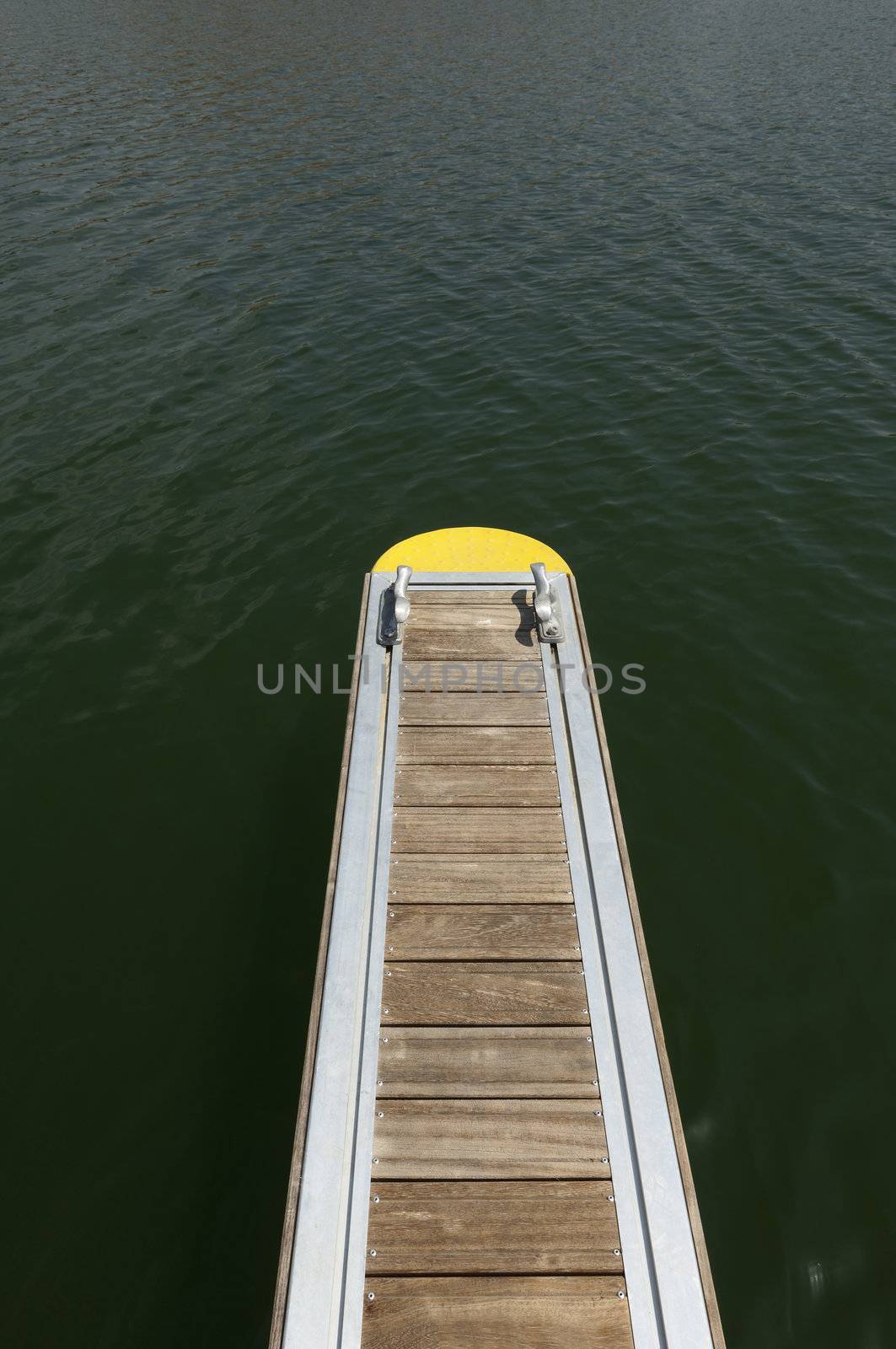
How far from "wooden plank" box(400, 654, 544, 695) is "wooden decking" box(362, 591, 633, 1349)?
10.9 inches

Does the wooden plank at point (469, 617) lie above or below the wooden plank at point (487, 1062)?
above

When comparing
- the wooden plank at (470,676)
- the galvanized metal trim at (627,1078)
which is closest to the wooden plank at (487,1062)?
the galvanized metal trim at (627,1078)

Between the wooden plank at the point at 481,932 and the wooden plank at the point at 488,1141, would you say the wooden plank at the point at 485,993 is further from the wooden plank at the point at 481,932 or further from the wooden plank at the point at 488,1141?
the wooden plank at the point at 488,1141

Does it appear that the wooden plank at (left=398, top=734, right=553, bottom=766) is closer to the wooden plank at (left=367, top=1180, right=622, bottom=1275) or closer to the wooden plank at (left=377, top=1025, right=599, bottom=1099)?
the wooden plank at (left=377, top=1025, right=599, bottom=1099)

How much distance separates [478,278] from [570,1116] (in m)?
19.3

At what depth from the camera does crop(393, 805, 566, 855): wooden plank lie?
23.2 ft

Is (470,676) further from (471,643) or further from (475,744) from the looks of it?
(475,744)

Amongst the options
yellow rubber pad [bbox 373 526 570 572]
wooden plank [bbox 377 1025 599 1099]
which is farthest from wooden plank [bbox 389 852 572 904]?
yellow rubber pad [bbox 373 526 570 572]

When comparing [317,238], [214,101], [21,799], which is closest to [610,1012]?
[21,799]

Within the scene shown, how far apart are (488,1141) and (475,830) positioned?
8.40ft

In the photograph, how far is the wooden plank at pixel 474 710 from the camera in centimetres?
825

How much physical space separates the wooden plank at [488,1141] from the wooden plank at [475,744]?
10.4ft

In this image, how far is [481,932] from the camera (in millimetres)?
6410

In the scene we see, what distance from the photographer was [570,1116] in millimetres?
5328
